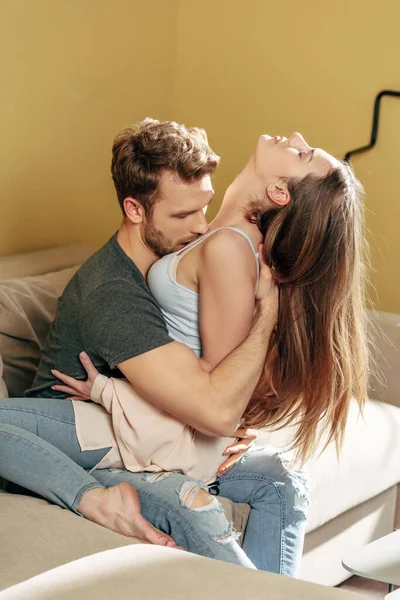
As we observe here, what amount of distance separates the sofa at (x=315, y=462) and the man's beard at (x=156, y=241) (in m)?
0.50

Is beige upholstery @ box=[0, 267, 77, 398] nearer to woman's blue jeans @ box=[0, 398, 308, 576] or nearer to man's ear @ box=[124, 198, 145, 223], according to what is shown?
woman's blue jeans @ box=[0, 398, 308, 576]

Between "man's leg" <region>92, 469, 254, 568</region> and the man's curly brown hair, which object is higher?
the man's curly brown hair

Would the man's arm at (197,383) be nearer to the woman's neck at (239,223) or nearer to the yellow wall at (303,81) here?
the woman's neck at (239,223)

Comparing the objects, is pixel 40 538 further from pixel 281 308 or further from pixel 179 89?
pixel 179 89

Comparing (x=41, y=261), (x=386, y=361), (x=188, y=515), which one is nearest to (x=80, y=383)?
(x=188, y=515)

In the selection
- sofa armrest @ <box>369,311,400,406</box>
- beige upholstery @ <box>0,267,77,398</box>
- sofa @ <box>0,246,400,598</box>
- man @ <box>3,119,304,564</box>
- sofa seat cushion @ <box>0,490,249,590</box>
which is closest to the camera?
sofa seat cushion @ <box>0,490,249,590</box>

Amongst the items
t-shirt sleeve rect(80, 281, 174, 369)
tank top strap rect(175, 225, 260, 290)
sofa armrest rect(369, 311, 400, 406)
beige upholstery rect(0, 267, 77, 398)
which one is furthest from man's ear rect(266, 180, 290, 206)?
sofa armrest rect(369, 311, 400, 406)

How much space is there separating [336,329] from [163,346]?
40cm

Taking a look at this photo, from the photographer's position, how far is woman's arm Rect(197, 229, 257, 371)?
6.01ft

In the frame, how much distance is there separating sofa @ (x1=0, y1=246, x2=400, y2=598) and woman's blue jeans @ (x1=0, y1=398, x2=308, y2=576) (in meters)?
0.05

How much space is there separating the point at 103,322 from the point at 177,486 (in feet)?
1.21

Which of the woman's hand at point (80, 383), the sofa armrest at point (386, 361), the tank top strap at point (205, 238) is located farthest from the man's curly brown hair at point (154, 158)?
the sofa armrest at point (386, 361)

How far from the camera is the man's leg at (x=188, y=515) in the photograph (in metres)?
1.72

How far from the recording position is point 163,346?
178cm
